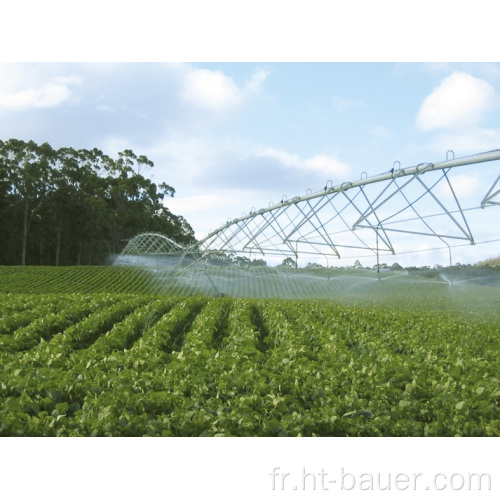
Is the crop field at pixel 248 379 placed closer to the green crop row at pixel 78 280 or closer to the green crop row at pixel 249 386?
the green crop row at pixel 249 386

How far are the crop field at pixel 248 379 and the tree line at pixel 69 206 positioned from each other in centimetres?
3675

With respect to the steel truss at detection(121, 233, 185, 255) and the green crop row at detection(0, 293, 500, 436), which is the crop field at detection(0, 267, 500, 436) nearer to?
the green crop row at detection(0, 293, 500, 436)

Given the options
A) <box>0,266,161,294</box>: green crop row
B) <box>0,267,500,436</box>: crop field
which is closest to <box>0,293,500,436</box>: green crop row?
<box>0,267,500,436</box>: crop field

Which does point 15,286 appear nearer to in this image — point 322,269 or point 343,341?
point 322,269

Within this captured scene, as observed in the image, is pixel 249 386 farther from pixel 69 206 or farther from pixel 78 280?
pixel 69 206

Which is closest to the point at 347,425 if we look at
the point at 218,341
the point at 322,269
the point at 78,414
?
the point at 78,414

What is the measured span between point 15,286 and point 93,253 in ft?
81.9

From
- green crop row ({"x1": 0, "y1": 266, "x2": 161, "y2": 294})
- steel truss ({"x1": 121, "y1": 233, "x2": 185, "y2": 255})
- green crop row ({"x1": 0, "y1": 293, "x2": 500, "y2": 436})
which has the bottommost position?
green crop row ({"x1": 0, "y1": 293, "x2": 500, "y2": 436})

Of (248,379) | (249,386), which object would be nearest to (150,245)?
(248,379)

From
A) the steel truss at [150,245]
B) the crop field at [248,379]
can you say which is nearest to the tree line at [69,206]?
the steel truss at [150,245]

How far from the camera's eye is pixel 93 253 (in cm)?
5156

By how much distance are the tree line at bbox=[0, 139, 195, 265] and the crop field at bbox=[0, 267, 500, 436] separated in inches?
1447

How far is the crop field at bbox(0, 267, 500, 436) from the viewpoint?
4.75m

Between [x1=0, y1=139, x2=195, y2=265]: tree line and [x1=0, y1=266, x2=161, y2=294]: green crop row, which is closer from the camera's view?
[x1=0, y1=266, x2=161, y2=294]: green crop row
